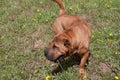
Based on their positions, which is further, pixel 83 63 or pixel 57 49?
pixel 83 63

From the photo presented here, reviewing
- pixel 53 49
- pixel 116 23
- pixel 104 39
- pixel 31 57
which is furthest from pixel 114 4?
pixel 53 49

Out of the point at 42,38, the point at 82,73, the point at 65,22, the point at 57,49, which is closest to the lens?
the point at 57,49

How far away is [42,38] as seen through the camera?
677 centimetres

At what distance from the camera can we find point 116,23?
744cm

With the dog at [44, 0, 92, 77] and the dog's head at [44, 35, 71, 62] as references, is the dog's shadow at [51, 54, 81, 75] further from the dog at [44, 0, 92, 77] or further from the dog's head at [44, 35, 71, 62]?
Answer: the dog's head at [44, 35, 71, 62]

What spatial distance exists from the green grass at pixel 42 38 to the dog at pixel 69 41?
499mm

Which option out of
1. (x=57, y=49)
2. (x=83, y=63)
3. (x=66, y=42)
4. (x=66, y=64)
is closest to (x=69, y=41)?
(x=66, y=42)

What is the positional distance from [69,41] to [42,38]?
205 cm

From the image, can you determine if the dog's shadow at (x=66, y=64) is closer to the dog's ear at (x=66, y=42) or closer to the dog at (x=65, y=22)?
the dog at (x=65, y=22)

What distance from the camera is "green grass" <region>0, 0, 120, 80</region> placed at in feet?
18.2

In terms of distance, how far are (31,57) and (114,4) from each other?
364 centimetres

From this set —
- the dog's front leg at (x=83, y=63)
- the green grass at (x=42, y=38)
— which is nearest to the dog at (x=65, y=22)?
the green grass at (x=42, y=38)

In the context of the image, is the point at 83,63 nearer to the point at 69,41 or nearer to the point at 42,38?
the point at 69,41

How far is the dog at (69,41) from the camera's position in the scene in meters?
4.73
